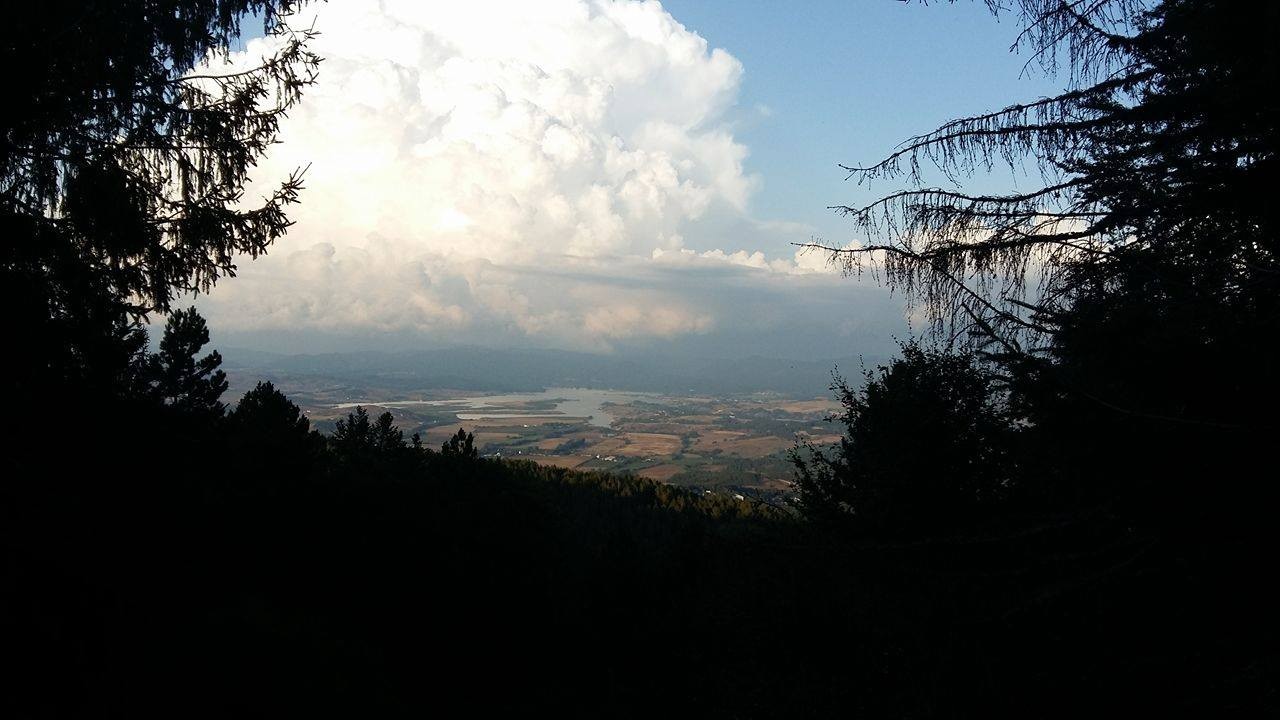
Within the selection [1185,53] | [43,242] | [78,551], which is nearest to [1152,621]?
[1185,53]

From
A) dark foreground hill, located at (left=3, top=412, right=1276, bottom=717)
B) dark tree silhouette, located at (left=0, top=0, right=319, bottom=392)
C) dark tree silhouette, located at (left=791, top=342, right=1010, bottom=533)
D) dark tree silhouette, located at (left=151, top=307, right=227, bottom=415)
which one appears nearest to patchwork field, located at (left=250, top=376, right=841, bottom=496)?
dark tree silhouette, located at (left=151, top=307, right=227, bottom=415)

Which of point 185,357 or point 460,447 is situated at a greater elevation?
point 185,357

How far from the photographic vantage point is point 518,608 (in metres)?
10.7

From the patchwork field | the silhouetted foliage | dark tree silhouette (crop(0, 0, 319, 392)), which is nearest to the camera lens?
dark tree silhouette (crop(0, 0, 319, 392))

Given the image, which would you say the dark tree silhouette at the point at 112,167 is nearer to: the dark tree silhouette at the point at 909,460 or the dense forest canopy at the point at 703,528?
the dense forest canopy at the point at 703,528

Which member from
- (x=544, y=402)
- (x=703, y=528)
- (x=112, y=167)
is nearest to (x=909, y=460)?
(x=703, y=528)

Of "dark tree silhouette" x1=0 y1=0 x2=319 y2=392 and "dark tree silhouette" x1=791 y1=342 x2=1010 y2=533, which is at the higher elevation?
"dark tree silhouette" x1=0 y1=0 x2=319 y2=392

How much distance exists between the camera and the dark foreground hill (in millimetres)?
3541

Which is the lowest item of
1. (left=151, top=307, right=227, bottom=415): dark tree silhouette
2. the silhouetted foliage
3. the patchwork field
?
the patchwork field

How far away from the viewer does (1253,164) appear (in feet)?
11.1

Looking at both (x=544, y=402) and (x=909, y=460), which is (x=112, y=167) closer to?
(x=909, y=460)

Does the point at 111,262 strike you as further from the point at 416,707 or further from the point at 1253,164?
the point at 1253,164

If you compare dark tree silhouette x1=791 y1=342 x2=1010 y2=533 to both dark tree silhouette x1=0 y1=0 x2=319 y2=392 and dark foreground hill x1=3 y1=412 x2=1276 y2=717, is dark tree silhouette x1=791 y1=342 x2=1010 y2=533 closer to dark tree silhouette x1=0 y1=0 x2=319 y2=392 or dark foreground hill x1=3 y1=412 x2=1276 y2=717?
dark foreground hill x1=3 y1=412 x2=1276 y2=717

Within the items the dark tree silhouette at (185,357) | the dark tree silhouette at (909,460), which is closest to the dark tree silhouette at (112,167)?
the dark tree silhouette at (909,460)
